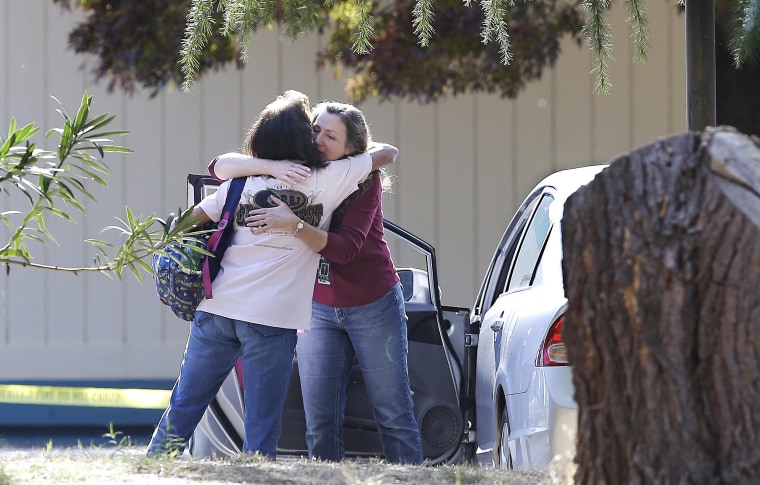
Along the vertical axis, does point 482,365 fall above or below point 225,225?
below

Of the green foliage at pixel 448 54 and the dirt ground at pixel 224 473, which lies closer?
the dirt ground at pixel 224 473

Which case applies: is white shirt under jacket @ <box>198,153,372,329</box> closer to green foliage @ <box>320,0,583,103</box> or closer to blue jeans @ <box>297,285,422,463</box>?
blue jeans @ <box>297,285,422,463</box>

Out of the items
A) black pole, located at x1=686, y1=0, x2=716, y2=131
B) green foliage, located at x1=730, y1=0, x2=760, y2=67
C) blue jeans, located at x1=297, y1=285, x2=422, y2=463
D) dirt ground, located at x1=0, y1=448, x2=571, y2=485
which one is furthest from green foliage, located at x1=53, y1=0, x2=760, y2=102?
dirt ground, located at x1=0, y1=448, x2=571, y2=485

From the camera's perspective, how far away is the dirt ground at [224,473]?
308 cm

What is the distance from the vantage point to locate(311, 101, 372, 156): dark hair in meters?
4.22

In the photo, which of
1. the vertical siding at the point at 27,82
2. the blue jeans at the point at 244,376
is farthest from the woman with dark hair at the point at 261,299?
the vertical siding at the point at 27,82

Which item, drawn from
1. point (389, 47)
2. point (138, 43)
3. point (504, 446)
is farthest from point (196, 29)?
point (138, 43)

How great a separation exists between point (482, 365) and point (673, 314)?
2.58m

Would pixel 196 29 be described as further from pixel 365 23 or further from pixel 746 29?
pixel 746 29

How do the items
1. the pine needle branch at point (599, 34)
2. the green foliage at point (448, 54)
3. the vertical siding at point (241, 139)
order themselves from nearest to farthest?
the pine needle branch at point (599, 34)
the green foliage at point (448, 54)
the vertical siding at point (241, 139)

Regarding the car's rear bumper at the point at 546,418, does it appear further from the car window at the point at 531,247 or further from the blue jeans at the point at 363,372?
the car window at the point at 531,247

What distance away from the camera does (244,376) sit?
3.91 meters

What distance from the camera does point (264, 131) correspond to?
400 cm

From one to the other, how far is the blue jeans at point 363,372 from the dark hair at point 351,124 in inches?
23.8
